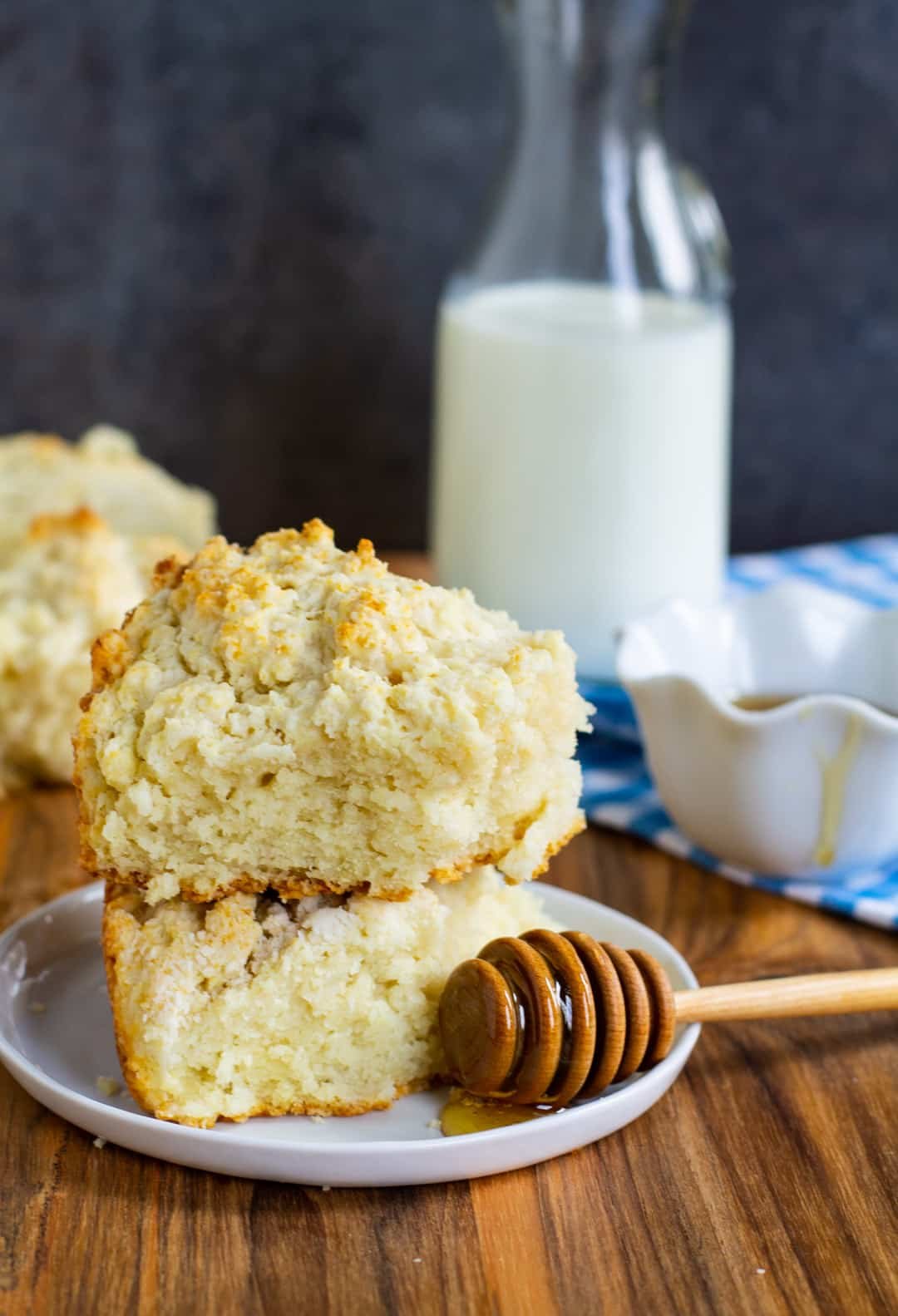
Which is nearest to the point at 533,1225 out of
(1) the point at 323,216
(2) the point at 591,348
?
(2) the point at 591,348

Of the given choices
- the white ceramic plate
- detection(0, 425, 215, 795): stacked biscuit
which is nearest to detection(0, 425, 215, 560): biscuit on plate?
detection(0, 425, 215, 795): stacked biscuit

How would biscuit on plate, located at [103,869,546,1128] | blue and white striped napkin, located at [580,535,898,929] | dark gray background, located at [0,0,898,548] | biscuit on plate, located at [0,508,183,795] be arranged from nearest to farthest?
biscuit on plate, located at [103,869,546,1128], blue and white striped napkin, located at [580,535,898,929], biscuit on plate, located at [0,508,183,795], dark gray background, located at [0,0,898,548]

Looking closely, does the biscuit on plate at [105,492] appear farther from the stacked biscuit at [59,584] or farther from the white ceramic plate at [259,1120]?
the white ceramic plate at [259,1120]

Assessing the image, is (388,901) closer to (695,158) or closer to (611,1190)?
(611,1190)

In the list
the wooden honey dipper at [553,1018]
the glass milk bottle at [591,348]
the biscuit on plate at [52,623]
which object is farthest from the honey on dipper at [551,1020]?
the glass milk bottle at [591,348]

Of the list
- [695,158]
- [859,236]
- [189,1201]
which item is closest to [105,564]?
[189,1201]

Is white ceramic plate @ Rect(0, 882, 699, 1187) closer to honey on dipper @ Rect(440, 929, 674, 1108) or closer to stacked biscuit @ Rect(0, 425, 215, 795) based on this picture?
honey on dipper @ Rect(440, 929, 674, 1108)
